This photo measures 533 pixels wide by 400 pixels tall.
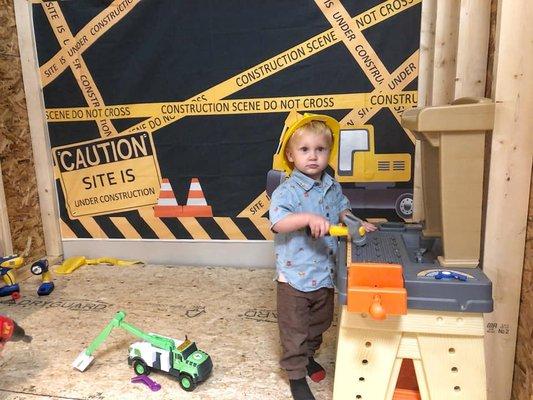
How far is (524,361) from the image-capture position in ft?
4.04

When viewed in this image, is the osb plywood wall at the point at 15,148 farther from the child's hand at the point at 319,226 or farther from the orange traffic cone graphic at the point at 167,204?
the child's hand at the point at 319,226

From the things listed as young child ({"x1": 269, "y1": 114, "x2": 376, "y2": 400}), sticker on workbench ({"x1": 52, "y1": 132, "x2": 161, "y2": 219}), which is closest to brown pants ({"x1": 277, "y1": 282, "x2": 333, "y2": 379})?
young child ({"x1": 269, "y1": 114, "x2": 376, "y2": 400})

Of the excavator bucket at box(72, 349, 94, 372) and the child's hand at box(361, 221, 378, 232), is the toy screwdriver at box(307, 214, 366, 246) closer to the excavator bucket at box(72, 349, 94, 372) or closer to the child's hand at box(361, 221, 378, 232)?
the child's hand at box(361, 221, 378, 232)

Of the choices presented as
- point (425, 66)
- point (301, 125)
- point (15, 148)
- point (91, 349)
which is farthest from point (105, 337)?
point (425, 66)

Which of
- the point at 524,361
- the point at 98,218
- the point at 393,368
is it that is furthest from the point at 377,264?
A: the point at 98,218

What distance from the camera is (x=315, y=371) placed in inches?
61.9

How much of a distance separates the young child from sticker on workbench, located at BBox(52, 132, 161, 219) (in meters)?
1.40

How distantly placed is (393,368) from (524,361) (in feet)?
1.30

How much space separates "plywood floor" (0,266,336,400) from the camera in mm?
1531

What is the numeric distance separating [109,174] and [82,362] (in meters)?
1.34

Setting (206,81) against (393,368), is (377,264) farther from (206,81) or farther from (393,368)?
(206,81)

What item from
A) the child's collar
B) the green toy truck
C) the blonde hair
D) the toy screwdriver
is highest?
the blonde hair

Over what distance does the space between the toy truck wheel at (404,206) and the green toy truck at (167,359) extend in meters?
1.33

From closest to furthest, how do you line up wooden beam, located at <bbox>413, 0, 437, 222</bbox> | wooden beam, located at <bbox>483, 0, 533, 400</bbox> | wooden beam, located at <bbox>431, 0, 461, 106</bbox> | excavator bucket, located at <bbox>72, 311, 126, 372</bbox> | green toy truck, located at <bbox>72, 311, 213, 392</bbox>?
wooden beam, located at <bbox>483, 0, 533, 400</bbox>, green toy truck, located at <bbox>72, 311, 213, 392</bbox>, excavator bucket, located at <bbox>72, 311, 126, 372</bbox>, wooden beam, located at <bbox>431, 0, 461, 106</bbox>, wooden beam, located at <bbox>413, 0, 437, 222</bbox>
